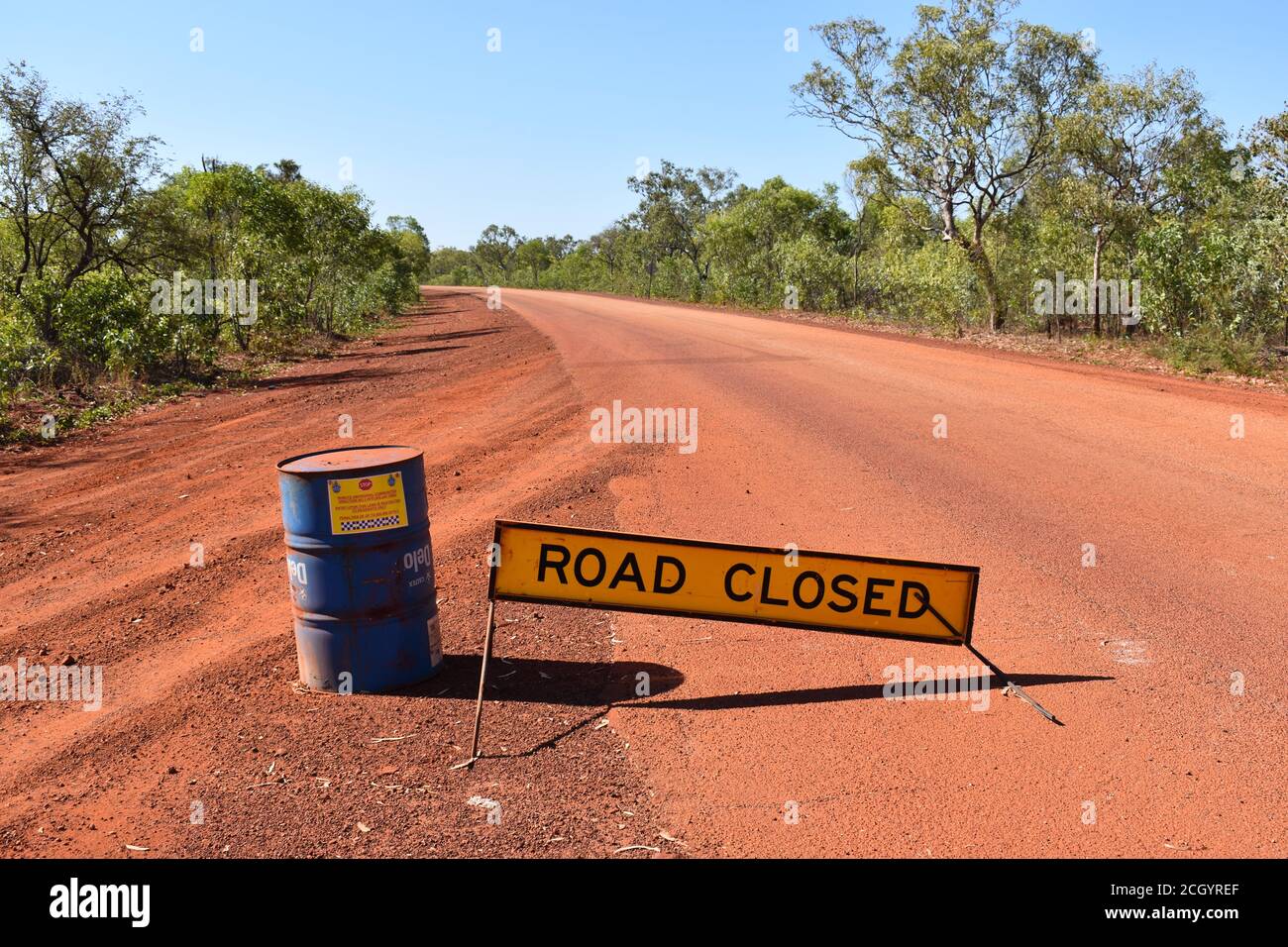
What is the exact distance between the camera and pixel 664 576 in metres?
5.17

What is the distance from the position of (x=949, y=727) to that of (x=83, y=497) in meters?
8.46

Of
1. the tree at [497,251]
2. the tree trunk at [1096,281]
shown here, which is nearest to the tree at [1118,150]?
the tree trunk at [1096,281]

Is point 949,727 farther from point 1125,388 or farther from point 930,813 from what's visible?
point 1125,388

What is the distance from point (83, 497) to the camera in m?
9.66

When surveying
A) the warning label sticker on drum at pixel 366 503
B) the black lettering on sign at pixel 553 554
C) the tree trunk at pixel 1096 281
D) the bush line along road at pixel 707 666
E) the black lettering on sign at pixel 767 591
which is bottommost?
the bush line along road at pixel 707 666

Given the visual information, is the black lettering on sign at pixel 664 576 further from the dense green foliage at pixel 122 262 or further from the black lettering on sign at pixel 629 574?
the dense green foliage at pixel 122 262

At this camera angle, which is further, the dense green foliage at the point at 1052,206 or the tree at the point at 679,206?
the tree at the point at 679,206

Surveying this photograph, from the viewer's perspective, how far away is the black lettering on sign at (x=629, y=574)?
5.16 m

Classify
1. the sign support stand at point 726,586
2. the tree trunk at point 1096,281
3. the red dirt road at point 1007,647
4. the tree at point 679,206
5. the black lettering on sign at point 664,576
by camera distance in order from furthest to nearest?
the tree at point 679,206, the tree trunk at point 1096,281, the black lettering on sign at point 664,576, the sign support stand at point 726,586, the red dirt road at point 1007,647

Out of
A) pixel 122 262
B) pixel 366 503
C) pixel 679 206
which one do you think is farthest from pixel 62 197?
pixel 679 206

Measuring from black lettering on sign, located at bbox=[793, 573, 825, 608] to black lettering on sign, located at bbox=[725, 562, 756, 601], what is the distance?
0.75 feet

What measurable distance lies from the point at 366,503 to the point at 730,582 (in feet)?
6.20

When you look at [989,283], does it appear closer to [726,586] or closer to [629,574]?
[726,586]

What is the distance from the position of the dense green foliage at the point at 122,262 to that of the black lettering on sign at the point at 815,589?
42.0 ft
